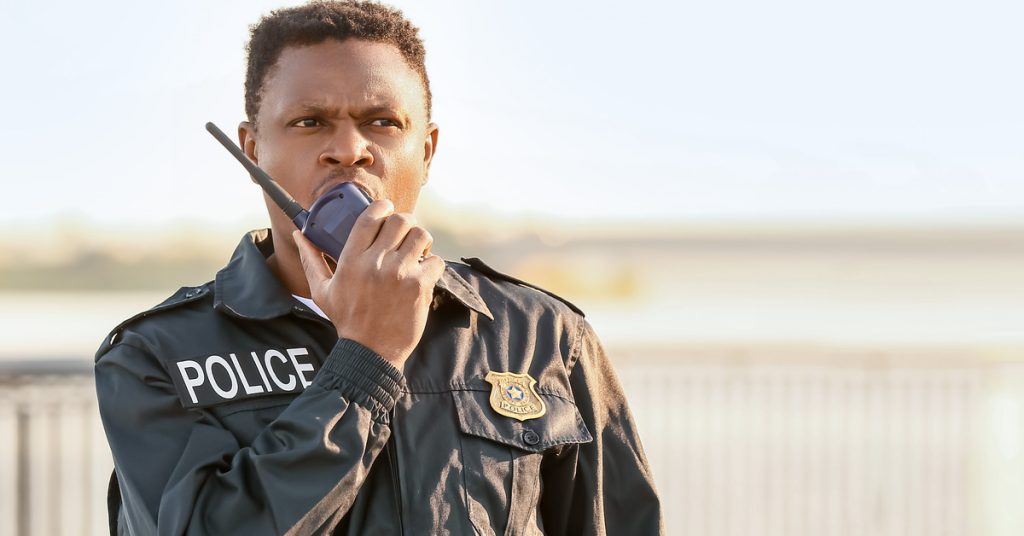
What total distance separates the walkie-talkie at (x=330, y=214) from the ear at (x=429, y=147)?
11.9 inches

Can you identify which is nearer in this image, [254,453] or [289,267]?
[254,453]

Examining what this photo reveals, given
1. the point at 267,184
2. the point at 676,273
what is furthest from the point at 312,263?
the point at 676,273

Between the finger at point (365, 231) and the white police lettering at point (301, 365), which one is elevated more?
the finger at point (365, 231)

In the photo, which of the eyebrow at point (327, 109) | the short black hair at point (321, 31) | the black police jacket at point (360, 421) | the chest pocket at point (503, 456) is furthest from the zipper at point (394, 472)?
the short black hair at point (321, 31)

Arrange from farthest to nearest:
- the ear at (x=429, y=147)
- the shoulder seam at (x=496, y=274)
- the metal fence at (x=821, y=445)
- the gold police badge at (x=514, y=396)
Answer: the metal fence at (x=821, y=445), the shoulder seam at (x=496, y=274), the ear at (x=429, y=147), the gold police badge at (x=514, y=396)

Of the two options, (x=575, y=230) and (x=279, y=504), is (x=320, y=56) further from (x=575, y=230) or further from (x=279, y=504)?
(x=575, y=230)

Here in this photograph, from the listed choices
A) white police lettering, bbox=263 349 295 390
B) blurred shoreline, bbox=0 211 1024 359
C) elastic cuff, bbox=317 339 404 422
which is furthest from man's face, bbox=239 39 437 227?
blurred shoreline, bbox=0 211 1024 359

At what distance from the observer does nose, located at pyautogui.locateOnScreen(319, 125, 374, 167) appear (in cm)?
197

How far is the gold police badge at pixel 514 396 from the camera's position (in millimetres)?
2045

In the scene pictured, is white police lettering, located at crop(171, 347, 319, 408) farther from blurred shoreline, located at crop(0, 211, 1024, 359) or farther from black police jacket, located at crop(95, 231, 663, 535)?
blurred shoreline, located at crop(0, 211, 1024, 359)

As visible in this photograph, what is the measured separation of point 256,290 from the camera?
2033mm

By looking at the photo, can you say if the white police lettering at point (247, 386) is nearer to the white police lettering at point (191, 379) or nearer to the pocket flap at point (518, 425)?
the white police lettering at point (191, 379)

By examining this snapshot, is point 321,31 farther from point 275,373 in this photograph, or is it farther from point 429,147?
point 275,373

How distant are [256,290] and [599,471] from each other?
70 cm
